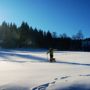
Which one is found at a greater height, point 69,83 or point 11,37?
point 11,37

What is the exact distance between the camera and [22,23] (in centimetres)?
10981

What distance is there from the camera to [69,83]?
8492 mm

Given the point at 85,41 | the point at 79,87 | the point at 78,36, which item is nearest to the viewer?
the point at 79,87

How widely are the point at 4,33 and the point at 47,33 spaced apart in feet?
68.6

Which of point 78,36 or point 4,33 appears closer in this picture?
point 4,33

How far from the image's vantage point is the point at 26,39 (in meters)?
104

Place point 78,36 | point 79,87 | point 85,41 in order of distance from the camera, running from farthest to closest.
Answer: point 78,36
point 85,41
point 79,87

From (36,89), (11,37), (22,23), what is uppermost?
(22,23)

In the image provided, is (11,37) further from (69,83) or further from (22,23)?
(69,83)

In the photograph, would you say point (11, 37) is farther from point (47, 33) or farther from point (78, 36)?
point (78, 36)

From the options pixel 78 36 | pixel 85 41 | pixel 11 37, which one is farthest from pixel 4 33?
pixel 78 36

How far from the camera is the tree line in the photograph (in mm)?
98562

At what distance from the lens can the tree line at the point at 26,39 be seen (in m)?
98.6

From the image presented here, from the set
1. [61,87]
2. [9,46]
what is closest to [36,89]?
[61,87]
